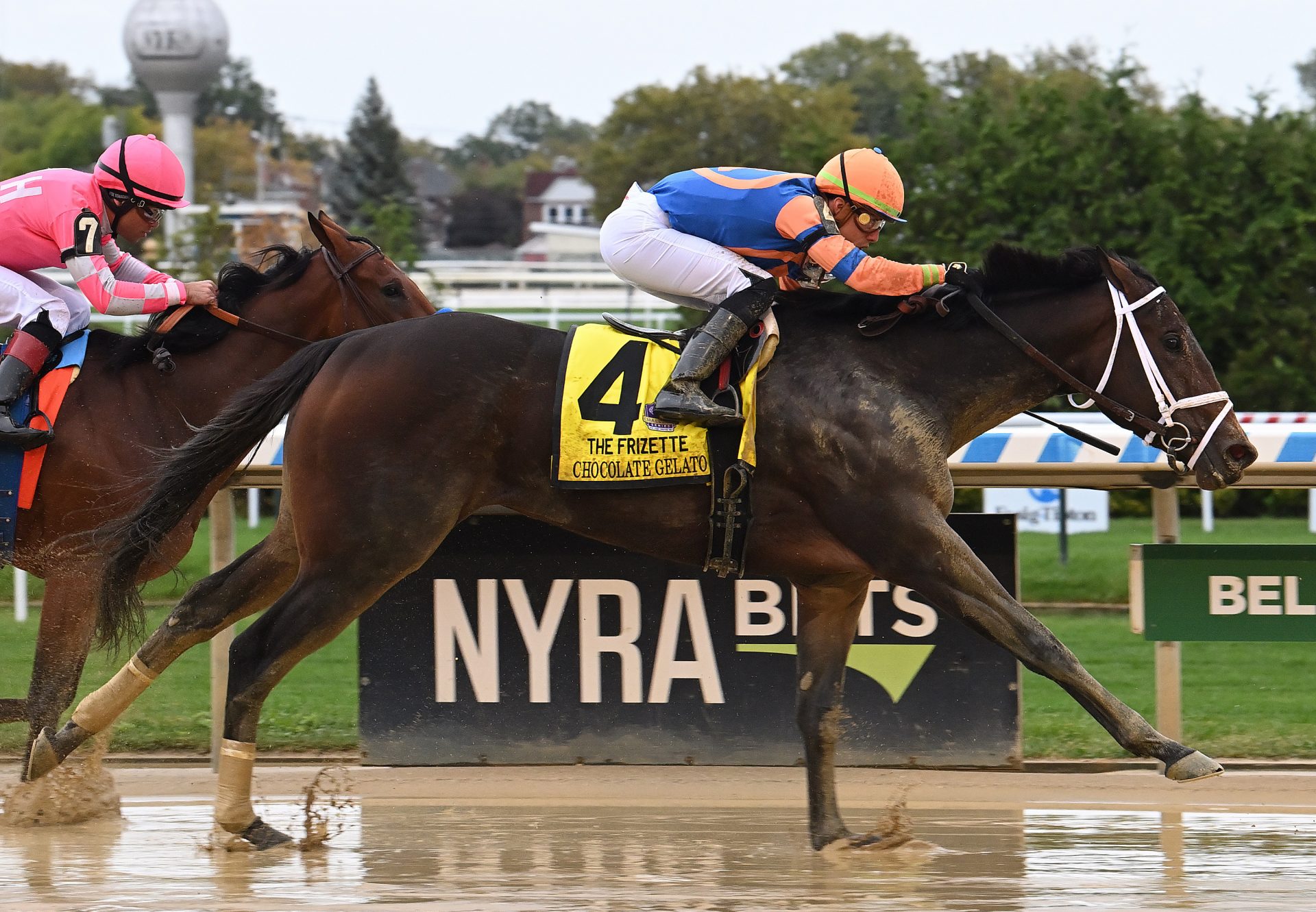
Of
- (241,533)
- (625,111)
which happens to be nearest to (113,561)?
(241,533)

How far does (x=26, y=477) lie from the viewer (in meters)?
5.43

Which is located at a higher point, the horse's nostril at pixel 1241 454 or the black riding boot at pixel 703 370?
the black riding boot at pixel 703 370

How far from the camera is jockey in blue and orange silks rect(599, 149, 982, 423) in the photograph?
15.7ft

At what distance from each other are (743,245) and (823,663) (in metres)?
Answer: 1.28

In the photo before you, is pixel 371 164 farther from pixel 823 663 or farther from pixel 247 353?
pixel 823 663

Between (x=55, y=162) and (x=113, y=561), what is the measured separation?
7005cm

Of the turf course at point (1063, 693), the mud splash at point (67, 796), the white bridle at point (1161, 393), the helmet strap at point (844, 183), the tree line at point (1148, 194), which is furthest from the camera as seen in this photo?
the tree line at point (1148, 194)

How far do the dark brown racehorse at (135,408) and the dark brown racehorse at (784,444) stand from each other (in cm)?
62

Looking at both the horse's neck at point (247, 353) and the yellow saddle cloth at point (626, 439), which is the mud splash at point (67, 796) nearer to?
the horse's neck at point (247, 353)

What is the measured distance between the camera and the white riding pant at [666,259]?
5.00 meters

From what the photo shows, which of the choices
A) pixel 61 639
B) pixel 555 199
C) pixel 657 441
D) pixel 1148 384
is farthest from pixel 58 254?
pixel 555 199

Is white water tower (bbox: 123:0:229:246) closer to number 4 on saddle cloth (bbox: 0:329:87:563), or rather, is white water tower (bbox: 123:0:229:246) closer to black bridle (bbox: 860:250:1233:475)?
number 4 on saddle cloth (bbox: 0:329:87:563)

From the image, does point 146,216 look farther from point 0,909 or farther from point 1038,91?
point 1038,91

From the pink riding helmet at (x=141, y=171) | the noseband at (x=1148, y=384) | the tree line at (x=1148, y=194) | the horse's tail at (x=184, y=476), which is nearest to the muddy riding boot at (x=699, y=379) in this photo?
the noseband at (x=1148, y=384)
